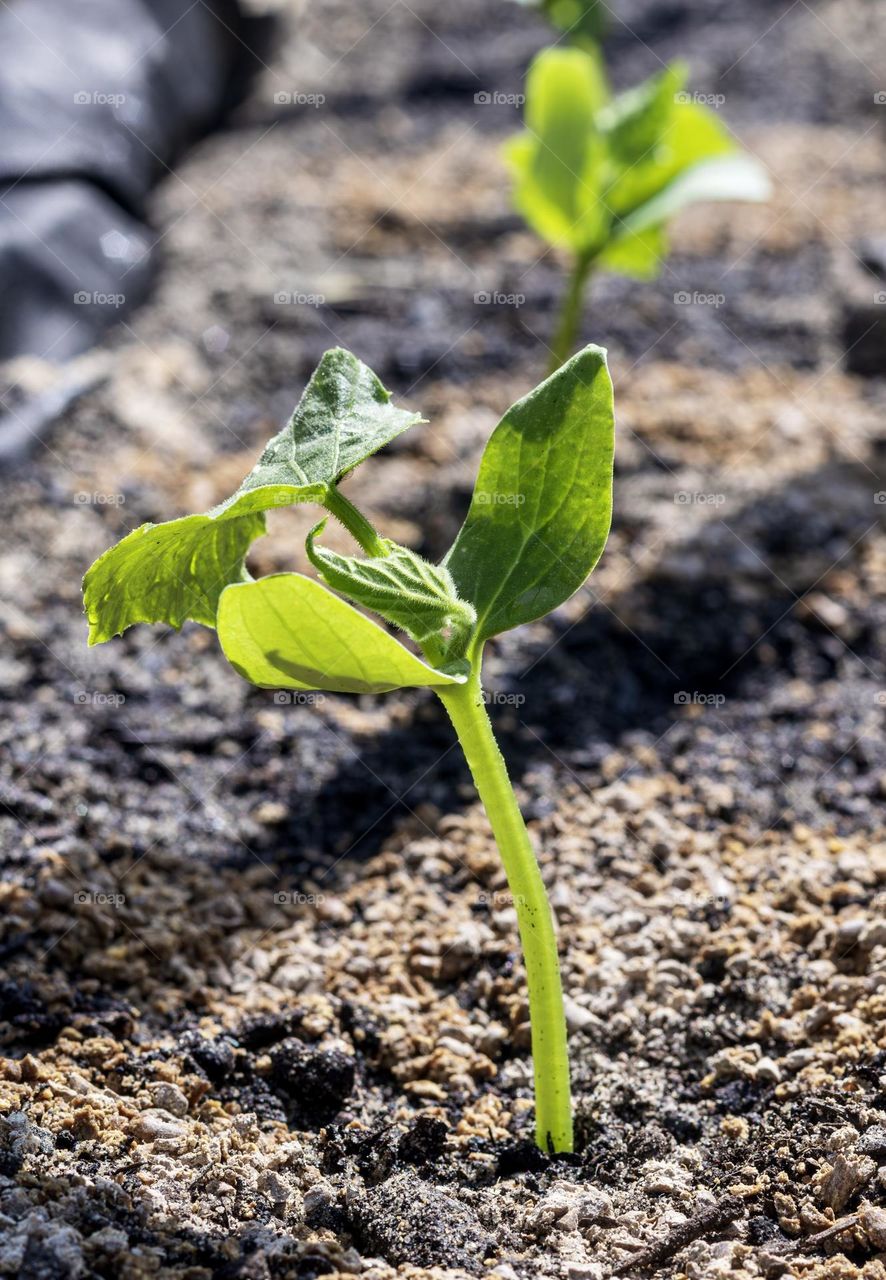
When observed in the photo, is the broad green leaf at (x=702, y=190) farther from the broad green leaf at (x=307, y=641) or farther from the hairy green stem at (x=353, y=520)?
the broad green leaf at (x=307, y=641)

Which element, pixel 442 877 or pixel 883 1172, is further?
pixel 442 877

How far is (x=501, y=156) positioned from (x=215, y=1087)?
3.52m

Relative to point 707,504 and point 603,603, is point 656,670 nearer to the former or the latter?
point 603,603

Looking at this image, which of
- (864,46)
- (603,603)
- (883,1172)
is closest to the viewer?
(883,1172)

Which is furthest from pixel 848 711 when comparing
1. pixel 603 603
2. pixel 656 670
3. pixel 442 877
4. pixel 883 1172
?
pixel 883 1172

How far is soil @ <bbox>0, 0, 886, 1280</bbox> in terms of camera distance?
1.25m

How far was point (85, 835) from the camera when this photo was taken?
1.88m
